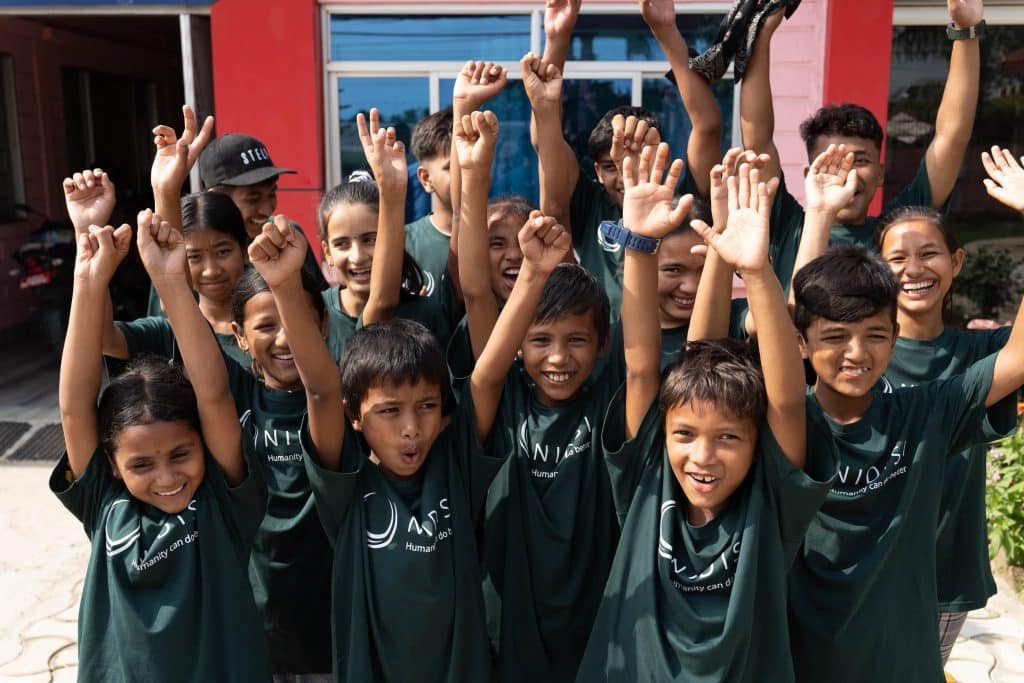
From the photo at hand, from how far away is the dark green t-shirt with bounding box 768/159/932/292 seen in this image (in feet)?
9.30

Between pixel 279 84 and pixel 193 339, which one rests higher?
pixel 279 84

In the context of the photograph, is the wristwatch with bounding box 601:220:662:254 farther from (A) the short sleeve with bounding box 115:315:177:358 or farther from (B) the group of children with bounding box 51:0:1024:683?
(A) the short sleeve with bounding box 115:315:177:358

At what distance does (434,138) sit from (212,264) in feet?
2.83

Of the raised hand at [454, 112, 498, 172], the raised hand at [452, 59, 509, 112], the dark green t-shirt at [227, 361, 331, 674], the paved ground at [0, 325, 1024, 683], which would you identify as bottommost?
the paved ground at [0, 325, 1024, 683]

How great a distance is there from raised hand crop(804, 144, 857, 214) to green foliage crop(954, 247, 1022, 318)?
15.0ft

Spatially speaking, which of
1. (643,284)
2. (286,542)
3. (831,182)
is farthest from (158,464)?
(831,182)

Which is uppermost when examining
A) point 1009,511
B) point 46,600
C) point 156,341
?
point 156,341

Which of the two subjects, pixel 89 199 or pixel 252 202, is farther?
pixel 252 202

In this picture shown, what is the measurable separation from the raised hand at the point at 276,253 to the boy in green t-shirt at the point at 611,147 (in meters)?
0.96

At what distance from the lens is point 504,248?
2.69 meters

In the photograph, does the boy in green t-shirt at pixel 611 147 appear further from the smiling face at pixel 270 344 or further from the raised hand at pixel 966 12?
the smiling face at pixel 270 344

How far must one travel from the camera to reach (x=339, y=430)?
78.5 inches

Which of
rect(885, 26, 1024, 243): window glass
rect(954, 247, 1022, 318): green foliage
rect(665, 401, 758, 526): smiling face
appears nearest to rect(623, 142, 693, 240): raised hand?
rect(665, 401, 758, 526): smiling face

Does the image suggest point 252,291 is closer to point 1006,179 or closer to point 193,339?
point 193,339
